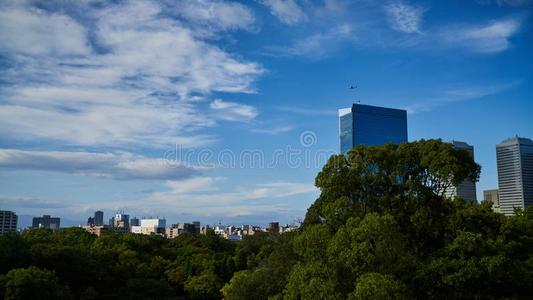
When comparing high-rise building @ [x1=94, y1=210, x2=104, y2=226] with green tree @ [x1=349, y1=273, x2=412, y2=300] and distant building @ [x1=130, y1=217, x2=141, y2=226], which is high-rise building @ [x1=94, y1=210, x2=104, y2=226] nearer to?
distant building @ [x1=130, y1=217, x2=141, y2=226]

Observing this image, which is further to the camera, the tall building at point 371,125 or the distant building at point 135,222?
the distant building at point 135,222

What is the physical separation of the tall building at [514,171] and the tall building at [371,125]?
29.1m

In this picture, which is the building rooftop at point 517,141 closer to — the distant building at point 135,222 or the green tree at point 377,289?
the green tree at point 377,289

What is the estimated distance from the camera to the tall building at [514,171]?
85.9 m

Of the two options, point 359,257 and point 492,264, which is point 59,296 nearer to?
point 359,257

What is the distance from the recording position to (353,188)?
14859 millimetres

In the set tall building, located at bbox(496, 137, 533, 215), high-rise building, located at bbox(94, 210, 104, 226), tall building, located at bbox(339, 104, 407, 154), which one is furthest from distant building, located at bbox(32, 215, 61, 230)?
tall building, located at bbox(496, 137, 533, 215)

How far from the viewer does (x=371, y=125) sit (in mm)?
69125

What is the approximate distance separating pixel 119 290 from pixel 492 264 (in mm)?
23028

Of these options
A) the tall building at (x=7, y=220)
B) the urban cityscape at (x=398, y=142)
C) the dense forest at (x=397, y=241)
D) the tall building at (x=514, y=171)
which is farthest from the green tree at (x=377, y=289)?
the tall building at (x=7, y=220)

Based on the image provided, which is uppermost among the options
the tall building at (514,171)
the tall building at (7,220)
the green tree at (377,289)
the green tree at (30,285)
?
the tall building at (514,171)

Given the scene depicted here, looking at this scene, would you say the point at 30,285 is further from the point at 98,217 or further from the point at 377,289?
the point at 98,217

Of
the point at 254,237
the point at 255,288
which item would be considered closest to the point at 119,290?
the point at 255,288

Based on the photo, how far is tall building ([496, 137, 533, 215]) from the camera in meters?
85.9
